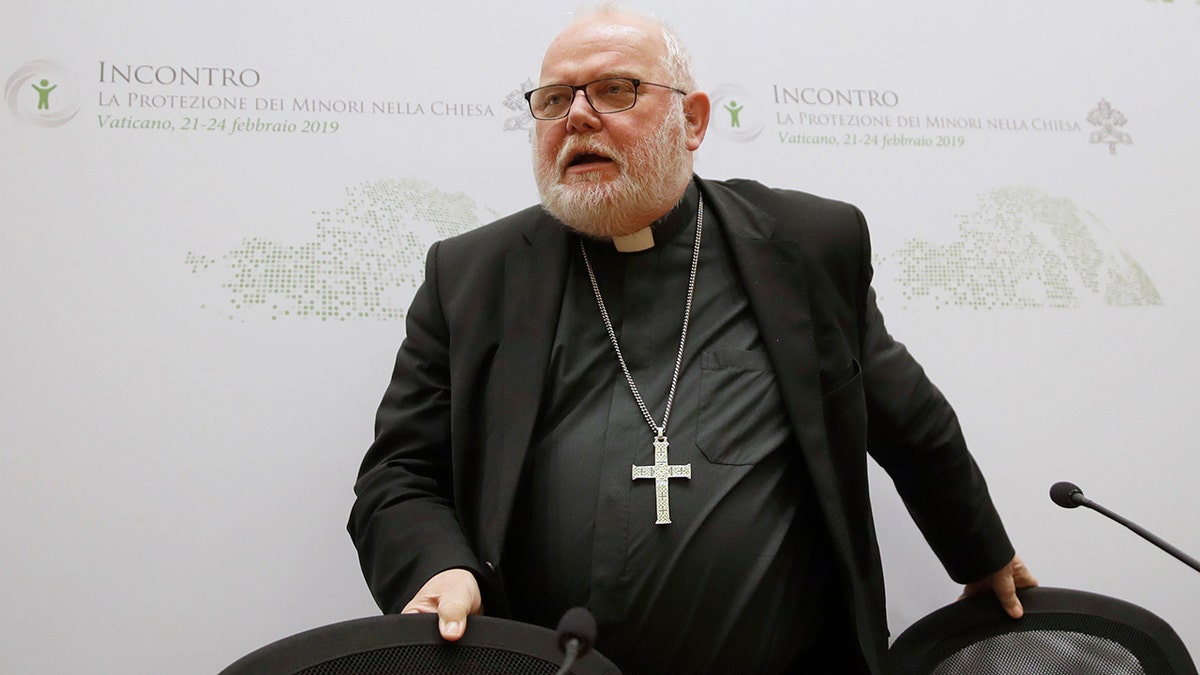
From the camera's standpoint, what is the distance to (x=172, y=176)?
2.22 metres

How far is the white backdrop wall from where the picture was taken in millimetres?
2117

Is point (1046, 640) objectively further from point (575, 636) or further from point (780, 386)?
point (575, 636)

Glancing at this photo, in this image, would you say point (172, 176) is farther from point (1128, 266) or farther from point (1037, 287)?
point (1128, 266)

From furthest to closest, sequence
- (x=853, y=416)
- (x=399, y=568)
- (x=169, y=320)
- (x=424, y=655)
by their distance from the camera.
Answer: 1. (x=169, y=320)
2. (x=853, y=416)
3. (x=399, y=568)
4. (x=424, y=655)

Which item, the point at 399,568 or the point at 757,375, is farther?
the point at 757,375

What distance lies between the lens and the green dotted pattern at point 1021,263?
2477mm

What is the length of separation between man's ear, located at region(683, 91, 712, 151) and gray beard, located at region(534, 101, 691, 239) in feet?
Result: 0.24

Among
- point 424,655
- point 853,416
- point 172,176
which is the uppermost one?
point 172,176

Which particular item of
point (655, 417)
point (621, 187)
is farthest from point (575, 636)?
point (621, 187)

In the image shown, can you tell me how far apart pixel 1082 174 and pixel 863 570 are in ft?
4.54

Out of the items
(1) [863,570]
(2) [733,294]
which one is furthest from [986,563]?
(2) [733,294]

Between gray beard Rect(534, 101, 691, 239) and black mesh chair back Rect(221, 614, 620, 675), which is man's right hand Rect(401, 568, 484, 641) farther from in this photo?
gray beard Rect(534, 101, 691, 239)

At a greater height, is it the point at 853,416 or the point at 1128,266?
the point at 1128,266

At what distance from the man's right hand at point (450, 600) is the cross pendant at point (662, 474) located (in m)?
0.34
